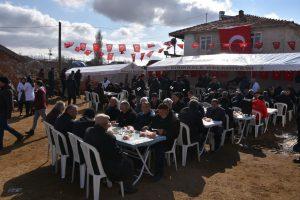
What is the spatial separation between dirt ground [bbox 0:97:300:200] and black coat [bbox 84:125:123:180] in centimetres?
60

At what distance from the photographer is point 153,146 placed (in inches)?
241

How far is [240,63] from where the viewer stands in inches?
606

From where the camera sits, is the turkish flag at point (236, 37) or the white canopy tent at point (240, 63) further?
the turkish flag at point (236, 37)

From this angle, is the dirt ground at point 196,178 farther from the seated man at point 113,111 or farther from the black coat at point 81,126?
the seated man at point 113,111

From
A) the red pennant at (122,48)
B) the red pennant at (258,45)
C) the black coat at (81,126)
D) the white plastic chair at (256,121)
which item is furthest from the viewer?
the red pennant at (122,48)

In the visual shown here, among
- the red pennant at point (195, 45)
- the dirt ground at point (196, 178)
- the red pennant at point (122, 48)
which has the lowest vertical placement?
the dirt ground at point (196, 178)

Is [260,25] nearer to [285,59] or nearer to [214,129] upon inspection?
[285,59]

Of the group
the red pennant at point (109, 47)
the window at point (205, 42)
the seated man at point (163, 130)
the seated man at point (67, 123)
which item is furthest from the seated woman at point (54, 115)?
the window at point (205, 42)

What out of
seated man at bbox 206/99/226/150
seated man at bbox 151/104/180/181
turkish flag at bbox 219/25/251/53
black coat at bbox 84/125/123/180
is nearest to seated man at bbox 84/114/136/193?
black coat at bbox 84/125/123/180

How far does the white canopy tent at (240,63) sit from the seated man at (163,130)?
8787 mm

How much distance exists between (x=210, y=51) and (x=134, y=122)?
16.5m

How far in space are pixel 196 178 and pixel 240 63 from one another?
33.3 ft

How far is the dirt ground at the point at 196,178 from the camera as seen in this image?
5504 mm

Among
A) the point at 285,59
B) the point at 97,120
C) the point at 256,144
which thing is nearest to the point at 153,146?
the point at 97,120
